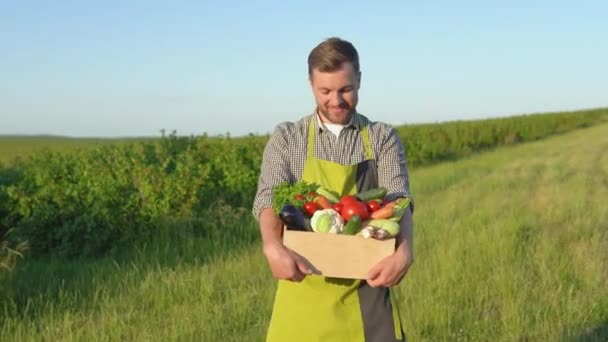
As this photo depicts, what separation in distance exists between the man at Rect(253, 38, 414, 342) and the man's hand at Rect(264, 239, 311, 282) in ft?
0.45

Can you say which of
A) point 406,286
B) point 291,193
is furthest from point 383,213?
point 406,286

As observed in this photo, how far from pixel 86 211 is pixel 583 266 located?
5.47 metres

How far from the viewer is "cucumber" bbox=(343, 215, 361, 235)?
7.56 ft

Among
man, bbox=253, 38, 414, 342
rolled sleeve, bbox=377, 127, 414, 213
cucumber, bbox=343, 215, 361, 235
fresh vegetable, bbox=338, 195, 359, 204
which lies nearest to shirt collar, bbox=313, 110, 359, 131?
man, bbox=253, 38, 414, 342

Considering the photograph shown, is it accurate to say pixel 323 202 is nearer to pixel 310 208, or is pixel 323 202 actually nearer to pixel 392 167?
pixel 310 208

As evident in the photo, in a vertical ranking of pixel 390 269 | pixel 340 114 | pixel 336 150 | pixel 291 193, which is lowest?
pixel 390 269

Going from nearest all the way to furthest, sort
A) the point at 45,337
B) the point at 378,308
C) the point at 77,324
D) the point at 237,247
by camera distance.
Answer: the point at 378,308 → the point at 45,337 → the point at 77,324 → the point at 237,247

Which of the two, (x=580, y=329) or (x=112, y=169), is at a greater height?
(x=112, y=169)

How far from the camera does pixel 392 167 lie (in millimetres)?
2633

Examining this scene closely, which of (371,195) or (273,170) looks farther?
(273,170)

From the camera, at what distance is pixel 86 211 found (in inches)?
330

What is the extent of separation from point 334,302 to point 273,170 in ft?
1.75

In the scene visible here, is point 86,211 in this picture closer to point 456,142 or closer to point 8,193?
point 8,193

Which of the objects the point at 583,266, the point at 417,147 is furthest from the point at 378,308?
the point at 417,147
